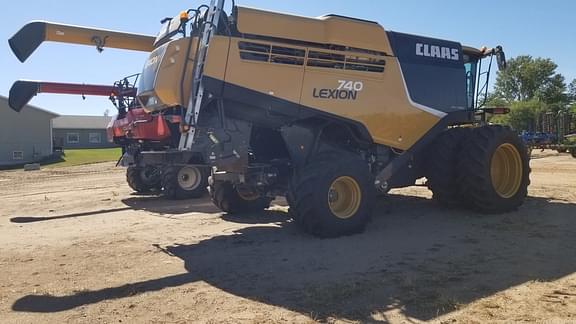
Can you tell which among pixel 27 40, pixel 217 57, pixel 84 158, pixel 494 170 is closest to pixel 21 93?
pixel 27 40

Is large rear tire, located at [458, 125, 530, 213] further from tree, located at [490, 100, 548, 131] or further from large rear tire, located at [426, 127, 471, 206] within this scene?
tree, located at [490, 100, 548, 131]

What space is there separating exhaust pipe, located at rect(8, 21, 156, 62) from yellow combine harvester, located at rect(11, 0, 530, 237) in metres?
0.03

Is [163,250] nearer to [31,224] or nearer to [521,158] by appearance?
[31,224]

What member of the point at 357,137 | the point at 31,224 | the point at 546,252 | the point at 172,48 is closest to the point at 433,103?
the point at 357,137

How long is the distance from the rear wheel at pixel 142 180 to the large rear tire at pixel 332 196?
25.6 feet

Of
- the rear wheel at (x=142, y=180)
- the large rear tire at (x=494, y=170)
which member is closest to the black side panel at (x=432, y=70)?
the large rear tire at (x=494, y=170)

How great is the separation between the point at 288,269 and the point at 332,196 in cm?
195

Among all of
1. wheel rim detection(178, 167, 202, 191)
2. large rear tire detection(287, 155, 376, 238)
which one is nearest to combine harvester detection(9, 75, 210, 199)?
wheel rim detection(178, 167, 202, 191)

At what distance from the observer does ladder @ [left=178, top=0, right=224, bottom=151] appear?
6.97 m

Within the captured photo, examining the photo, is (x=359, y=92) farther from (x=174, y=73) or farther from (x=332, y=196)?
(x=174, y=73)

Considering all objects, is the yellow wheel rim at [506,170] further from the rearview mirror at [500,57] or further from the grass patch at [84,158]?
the grass patch at [84,158]

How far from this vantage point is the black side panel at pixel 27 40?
8.49 metres

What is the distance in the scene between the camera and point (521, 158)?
9.62 meters

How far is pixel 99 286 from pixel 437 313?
3265 millimetres
